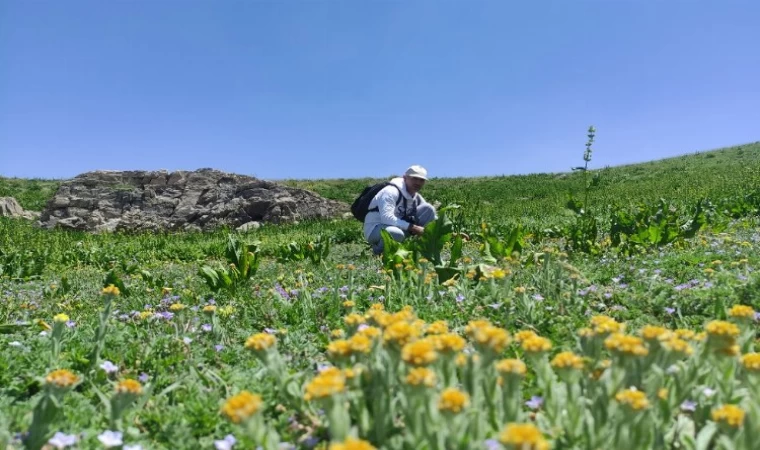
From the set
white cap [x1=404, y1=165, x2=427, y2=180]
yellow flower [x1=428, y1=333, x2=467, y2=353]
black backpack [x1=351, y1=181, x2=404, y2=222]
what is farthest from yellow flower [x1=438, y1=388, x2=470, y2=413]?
black backpack [x1=351, y1=181, x2=404, y2=222]

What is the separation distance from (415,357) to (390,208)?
6650 mm

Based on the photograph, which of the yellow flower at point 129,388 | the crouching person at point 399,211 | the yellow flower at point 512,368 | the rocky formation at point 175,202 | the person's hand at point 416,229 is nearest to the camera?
the yellow flower at point 512,368

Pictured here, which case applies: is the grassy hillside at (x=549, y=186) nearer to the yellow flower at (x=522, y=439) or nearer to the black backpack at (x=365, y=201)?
the black backpack at (x=365, y=201)

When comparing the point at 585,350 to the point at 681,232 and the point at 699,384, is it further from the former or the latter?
the point at 681,232

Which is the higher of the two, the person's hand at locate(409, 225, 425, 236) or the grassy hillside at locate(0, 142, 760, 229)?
the grassy hillside at locate(0, 142, 760, 229)

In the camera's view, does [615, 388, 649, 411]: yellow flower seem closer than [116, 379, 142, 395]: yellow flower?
Yes

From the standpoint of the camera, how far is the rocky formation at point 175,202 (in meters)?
18.8

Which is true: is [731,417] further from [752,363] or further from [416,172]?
[416,172]

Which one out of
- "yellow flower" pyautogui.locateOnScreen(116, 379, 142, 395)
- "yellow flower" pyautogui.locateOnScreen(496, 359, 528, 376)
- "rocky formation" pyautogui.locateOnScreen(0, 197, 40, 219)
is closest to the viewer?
"yellow flower" pyautogui.locateOnScreen(496, 359, 528, 376)

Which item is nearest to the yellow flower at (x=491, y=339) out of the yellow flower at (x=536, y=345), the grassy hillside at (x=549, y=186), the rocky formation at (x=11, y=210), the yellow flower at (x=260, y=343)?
the yellow flower at (x=536, y=345)

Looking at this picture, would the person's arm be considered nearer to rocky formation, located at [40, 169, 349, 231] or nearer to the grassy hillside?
the grassy hillside

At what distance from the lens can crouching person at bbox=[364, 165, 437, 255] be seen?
26.6ft

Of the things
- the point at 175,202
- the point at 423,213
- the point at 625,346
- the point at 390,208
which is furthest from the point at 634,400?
the point at 175,202

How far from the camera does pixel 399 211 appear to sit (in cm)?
854
